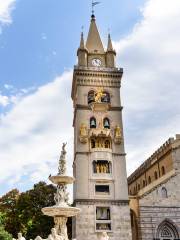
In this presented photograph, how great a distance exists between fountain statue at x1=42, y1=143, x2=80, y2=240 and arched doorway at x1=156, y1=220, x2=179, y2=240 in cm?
2187

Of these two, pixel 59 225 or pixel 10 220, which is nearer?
pixel 59 225

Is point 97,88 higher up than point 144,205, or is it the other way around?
point 97,88

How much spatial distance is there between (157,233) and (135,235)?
2.90 metres

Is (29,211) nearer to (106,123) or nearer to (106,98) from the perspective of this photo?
(106,123)

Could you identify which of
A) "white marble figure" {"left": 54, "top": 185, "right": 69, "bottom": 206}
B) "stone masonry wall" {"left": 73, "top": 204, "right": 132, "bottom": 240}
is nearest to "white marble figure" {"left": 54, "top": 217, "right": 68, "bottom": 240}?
"white marble figure" {"left": 54, "top": 185, "right": 69, "bottom": 206}

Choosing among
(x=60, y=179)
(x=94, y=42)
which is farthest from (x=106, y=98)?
(x=60, y=179)

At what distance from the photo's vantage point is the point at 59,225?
19844 millimetres

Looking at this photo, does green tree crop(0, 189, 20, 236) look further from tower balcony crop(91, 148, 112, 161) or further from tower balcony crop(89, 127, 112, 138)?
tower balcony crop(89, 127, 112, 138)

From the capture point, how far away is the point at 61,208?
19.4m

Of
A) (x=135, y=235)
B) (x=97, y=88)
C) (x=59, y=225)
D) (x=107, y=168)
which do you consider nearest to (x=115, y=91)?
(x=97, y=88)

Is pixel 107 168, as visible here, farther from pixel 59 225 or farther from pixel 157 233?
pixel 59 225

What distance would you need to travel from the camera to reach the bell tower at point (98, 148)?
127 ft

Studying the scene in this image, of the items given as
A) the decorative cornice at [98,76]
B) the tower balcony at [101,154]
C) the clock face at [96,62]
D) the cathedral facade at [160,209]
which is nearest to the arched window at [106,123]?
the tower balcony at [101,154]

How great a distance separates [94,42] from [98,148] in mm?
15461
